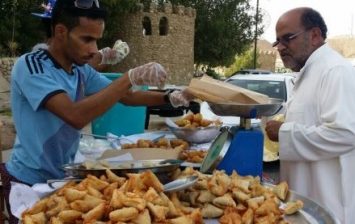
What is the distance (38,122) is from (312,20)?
153cm

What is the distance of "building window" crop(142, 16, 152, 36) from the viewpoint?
2535 centimetres

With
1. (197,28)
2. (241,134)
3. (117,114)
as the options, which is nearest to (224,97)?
(241,134)

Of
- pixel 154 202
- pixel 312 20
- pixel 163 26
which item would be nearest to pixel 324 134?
pixel 312 20

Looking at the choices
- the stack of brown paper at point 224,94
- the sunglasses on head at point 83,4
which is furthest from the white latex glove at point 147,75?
the sunglasses on head at point 83,4

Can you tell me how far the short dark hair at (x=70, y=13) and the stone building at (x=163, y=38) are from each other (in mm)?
21889

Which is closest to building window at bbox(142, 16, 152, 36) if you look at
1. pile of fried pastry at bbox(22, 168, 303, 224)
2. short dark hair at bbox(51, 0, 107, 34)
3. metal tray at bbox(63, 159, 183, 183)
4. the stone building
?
the stone building

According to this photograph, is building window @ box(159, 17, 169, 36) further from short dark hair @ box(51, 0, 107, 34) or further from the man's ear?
short dark hair @ box(51, 0, 107, 34)

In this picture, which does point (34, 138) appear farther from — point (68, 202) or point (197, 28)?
point (197, 28)

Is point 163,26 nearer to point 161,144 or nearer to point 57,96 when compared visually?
point 161,144

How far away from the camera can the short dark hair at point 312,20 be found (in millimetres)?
2520

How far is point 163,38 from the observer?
25516 mm

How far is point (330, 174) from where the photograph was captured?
2389 millimetres

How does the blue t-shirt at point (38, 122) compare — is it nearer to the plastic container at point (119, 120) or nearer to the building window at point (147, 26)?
the plastic container at point (119, 120)

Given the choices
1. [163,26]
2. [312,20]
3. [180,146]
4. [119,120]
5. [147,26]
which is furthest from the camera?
[163,26]
